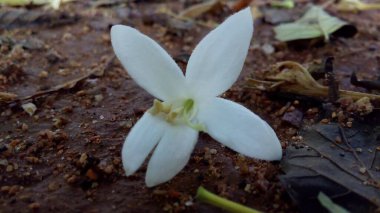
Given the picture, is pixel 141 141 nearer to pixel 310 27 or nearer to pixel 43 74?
pixel 43 74

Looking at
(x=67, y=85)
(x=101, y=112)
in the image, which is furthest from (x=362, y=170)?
(x=67, y=85)

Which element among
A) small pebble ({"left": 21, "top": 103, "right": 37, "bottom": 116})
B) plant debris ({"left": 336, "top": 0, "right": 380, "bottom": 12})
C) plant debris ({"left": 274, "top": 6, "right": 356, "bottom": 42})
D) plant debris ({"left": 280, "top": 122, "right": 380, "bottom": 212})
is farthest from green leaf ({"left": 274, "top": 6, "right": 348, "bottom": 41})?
small pebble ({"left": 21, "top": 103, "right": 37, "bottom": 116})

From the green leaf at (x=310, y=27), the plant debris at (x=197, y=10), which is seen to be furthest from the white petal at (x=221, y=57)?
the plant debris at (x=197, y=10)

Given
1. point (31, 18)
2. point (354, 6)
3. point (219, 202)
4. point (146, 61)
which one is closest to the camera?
point (219, 202)

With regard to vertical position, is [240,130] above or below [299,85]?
above

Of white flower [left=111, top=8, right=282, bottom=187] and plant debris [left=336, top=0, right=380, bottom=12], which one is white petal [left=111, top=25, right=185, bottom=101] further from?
plant debris [left=336, top=0, right=380, bottom=12]

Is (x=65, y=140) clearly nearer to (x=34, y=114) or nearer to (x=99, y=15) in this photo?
(x=34, y=114)
